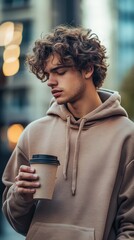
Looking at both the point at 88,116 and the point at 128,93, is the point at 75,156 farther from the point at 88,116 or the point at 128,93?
the point at 128,93

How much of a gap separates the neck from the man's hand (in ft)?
1.62

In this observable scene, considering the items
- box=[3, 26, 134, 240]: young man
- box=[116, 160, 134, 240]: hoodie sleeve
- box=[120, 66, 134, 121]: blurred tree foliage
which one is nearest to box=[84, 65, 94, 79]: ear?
box=[3, 26, 134, 240]: young man


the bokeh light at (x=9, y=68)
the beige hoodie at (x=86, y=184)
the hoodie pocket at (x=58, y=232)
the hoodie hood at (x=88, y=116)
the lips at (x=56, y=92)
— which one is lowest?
the bokeh light at (x=9, y=68)

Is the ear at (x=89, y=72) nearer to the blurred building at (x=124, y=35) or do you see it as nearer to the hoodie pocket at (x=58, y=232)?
the hoodie pocket at (x=58, y=232)

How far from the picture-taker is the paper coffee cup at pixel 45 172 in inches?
130

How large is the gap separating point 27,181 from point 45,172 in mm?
85

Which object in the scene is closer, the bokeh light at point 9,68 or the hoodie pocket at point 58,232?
the hoodie pocket at point 58,232

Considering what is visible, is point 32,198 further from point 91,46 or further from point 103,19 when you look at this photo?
point 103,19

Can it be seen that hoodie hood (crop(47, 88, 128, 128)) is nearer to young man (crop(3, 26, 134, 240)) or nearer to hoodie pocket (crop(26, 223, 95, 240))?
young man (crop(3, 26, 134, 240))

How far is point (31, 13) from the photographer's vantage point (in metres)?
30.8

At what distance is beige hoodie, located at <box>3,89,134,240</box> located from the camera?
351cm

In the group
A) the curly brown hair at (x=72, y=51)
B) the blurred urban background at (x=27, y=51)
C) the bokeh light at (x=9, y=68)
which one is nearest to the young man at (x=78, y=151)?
the curly brown hair at (x=72, y=51)

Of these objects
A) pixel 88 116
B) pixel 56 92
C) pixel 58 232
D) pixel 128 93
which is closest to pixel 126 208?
Answer: pixel 58 232

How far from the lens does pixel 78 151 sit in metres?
3.63
